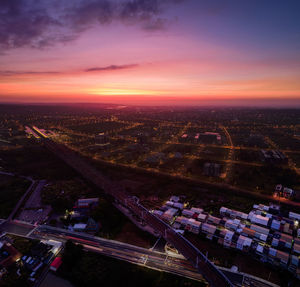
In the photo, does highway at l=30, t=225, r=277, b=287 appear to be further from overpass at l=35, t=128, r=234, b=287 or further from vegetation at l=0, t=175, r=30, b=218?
vegetation at l=0, t=175, r=30, b=218

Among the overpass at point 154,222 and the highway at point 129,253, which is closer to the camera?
the overpass at point 154,222

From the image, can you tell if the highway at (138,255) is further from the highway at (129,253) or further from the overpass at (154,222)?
the overpass at (154,222)

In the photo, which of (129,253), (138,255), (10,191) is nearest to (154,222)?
(138,255)

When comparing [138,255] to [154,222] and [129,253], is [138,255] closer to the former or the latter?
[129,253]

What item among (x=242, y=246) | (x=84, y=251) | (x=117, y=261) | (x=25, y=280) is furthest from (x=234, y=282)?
(x=25, y=280)

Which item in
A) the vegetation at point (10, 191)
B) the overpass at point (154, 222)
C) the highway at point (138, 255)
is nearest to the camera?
the overpass at point (154, 222)

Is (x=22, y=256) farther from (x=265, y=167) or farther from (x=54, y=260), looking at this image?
(x=265, y=167)

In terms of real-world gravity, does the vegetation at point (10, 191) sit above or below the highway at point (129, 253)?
above

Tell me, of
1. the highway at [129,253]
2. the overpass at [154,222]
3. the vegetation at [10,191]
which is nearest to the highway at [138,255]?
the highway at [129,253]
